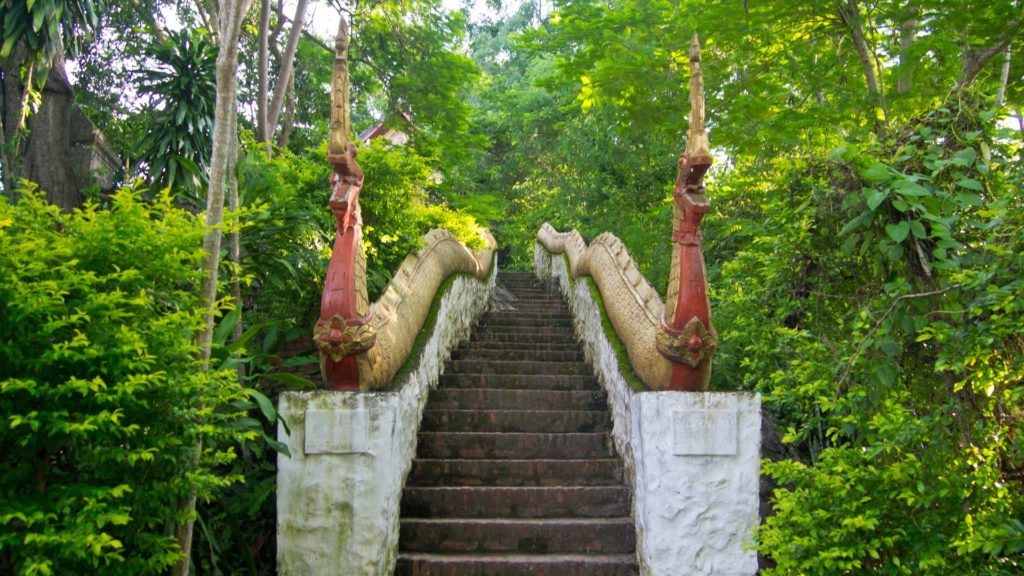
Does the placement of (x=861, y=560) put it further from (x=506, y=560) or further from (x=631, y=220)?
(x=631, y=220)

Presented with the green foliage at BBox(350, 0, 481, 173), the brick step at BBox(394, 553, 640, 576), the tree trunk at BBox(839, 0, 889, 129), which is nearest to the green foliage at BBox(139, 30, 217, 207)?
the green foliage at BBox(350, 0, 481, 173)

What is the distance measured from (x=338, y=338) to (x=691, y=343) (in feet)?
6.54

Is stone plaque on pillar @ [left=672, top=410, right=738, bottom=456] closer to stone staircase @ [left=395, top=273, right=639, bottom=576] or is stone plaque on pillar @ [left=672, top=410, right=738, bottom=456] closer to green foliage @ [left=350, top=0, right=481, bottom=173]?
stone staircase @ [left=395, top=273, right=639, bottom=576]

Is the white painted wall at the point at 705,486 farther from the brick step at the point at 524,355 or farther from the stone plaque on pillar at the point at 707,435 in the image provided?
the brick step at the point at 524,355

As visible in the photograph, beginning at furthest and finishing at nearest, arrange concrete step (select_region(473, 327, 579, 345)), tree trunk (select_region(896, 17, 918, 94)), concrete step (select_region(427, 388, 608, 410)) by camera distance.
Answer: concrete step (select_region(473, 327, 579, 345)), concrete step (select_region(427, 388, 608, 410)), tree trunk (select_region(896, 17, 918, 94))

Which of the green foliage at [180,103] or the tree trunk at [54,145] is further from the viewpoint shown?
the tree trunk at [54,145]

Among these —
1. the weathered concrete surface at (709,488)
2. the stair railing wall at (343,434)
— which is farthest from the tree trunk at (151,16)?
the weathered concrete surface at (709,488)

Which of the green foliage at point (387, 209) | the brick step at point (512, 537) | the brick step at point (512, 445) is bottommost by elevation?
the brick step at point (512, 537)

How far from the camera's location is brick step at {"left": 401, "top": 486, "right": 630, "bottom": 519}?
485 cm

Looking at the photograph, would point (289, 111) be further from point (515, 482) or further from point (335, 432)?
point (335, 432)

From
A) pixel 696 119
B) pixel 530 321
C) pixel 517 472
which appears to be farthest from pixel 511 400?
pixel 696 119

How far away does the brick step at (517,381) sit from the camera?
650 cm

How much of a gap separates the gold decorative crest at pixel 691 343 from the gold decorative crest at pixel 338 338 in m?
1.76

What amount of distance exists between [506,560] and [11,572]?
2574mm
